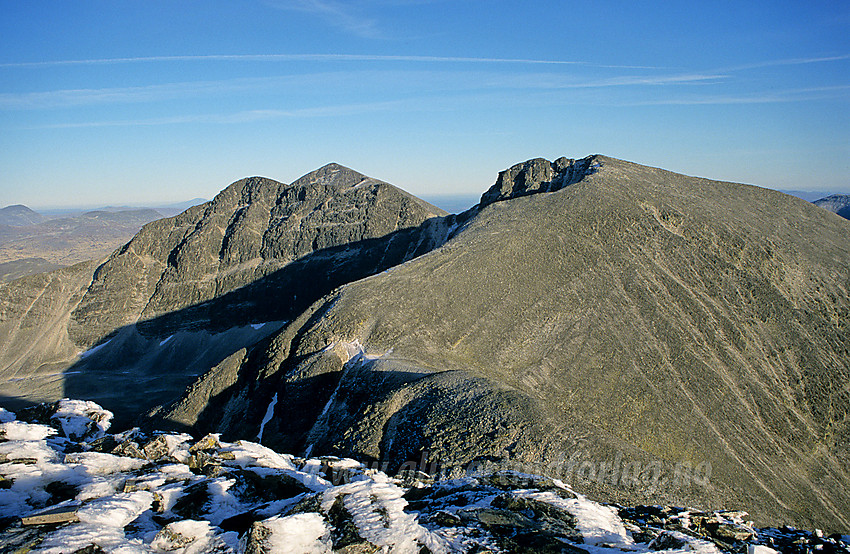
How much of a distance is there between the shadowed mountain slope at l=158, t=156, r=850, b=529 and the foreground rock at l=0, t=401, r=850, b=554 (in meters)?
10.1

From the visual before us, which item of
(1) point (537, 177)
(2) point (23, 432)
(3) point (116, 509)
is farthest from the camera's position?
(1) point (537, 177)

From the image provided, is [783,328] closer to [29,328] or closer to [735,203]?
[735,203]

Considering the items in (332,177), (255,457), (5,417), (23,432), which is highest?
(332,177)

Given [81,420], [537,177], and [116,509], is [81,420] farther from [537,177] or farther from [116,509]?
[537,177]

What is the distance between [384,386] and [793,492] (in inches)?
1302

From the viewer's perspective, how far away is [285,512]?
49.4 feet

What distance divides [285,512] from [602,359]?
121 ft

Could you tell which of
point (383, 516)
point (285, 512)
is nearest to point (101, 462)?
point (285, 512)

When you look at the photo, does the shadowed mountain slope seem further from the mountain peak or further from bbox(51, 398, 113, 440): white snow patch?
the mountain peak

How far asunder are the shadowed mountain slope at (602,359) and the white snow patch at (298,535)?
1519 centimetres

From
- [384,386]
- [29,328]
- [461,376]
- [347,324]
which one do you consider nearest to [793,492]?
[461,376]

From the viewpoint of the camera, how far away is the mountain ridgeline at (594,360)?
106 ft

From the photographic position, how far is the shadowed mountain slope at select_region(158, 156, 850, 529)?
1264 inches

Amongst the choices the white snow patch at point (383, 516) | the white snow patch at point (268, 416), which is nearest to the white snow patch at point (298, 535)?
the white snow patch at point (383, 516)
